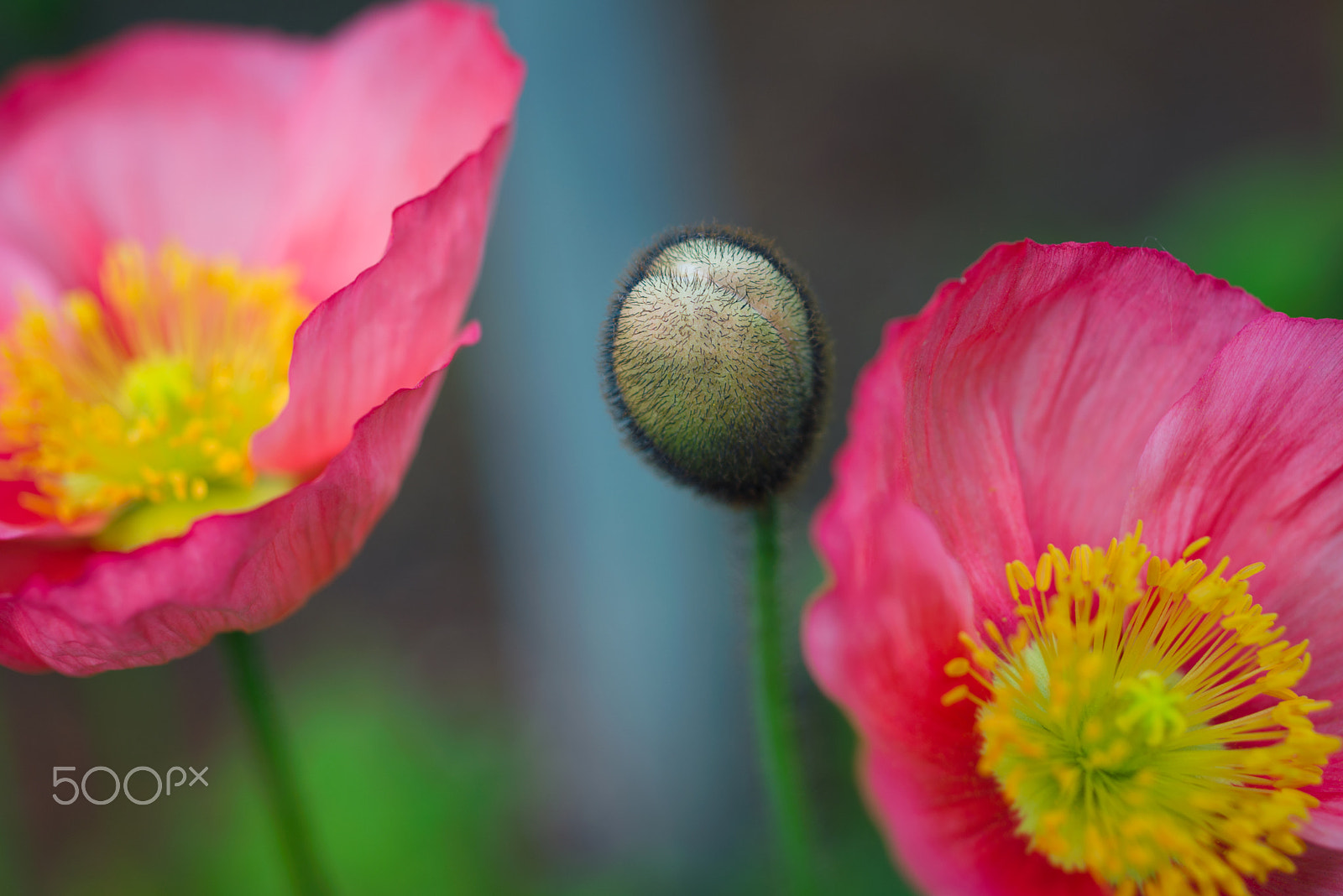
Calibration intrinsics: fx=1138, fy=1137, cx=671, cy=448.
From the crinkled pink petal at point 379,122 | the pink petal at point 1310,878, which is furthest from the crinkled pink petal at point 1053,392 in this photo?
the crinkled pink petal at point 379,122

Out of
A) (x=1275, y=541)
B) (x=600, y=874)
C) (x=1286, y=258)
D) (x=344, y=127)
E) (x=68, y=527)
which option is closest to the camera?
(x=1275, y=541)

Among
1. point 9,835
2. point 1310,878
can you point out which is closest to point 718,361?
point 1310,878

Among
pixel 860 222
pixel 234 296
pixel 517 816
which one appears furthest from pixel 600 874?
pixel 860 222

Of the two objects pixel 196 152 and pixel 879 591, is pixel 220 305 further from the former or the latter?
pixel 879 591

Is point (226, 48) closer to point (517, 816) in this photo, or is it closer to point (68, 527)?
point (68, 527)

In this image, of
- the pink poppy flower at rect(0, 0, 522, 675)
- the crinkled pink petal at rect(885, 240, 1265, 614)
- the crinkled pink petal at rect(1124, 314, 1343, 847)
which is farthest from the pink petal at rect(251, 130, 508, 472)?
the crinkled pink petal at rect(1124, 314, 1343, 847)

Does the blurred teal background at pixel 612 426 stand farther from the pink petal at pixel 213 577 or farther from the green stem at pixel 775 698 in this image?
the pink petal at pixel 213 577
